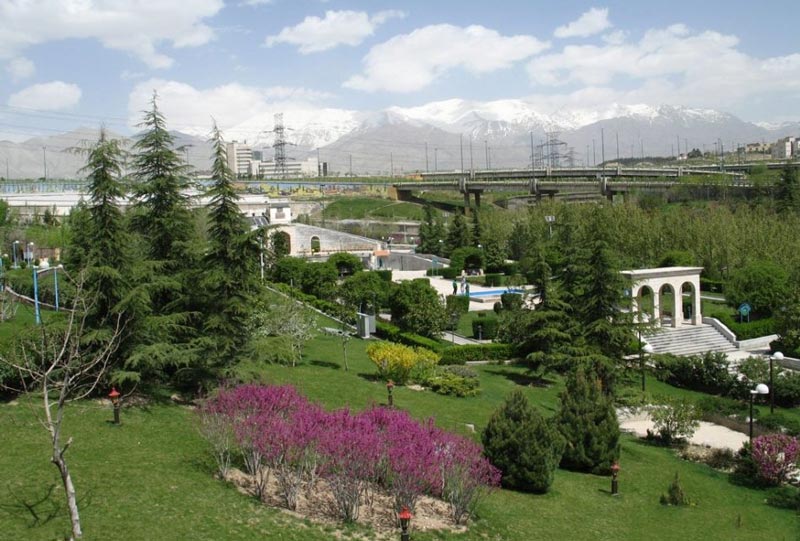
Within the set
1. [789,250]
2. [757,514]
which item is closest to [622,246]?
[789,250]

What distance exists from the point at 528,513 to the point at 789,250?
3009cm

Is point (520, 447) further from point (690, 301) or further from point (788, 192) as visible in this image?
point (788, 192)

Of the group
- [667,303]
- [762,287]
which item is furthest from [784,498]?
[667,303]

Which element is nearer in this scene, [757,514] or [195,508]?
[195,508]

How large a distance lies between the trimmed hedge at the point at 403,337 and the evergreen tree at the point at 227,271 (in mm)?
11290

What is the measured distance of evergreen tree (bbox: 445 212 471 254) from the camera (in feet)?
182

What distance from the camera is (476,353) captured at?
26406mm

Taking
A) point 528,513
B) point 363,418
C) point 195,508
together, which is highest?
point 363,418

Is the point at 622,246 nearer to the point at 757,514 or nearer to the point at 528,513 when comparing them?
the point at 757,514

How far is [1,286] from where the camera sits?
2625 cm

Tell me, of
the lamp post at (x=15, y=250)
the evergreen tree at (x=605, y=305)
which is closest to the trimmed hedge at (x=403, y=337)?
the evergreen tree at (x=605, y=305)

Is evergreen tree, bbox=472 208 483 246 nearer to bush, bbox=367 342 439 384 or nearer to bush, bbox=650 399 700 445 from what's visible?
bush, bbox=367 342 439 384

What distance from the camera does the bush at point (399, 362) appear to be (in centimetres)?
2094

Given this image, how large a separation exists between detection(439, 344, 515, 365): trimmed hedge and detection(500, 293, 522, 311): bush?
1543 millimetres
